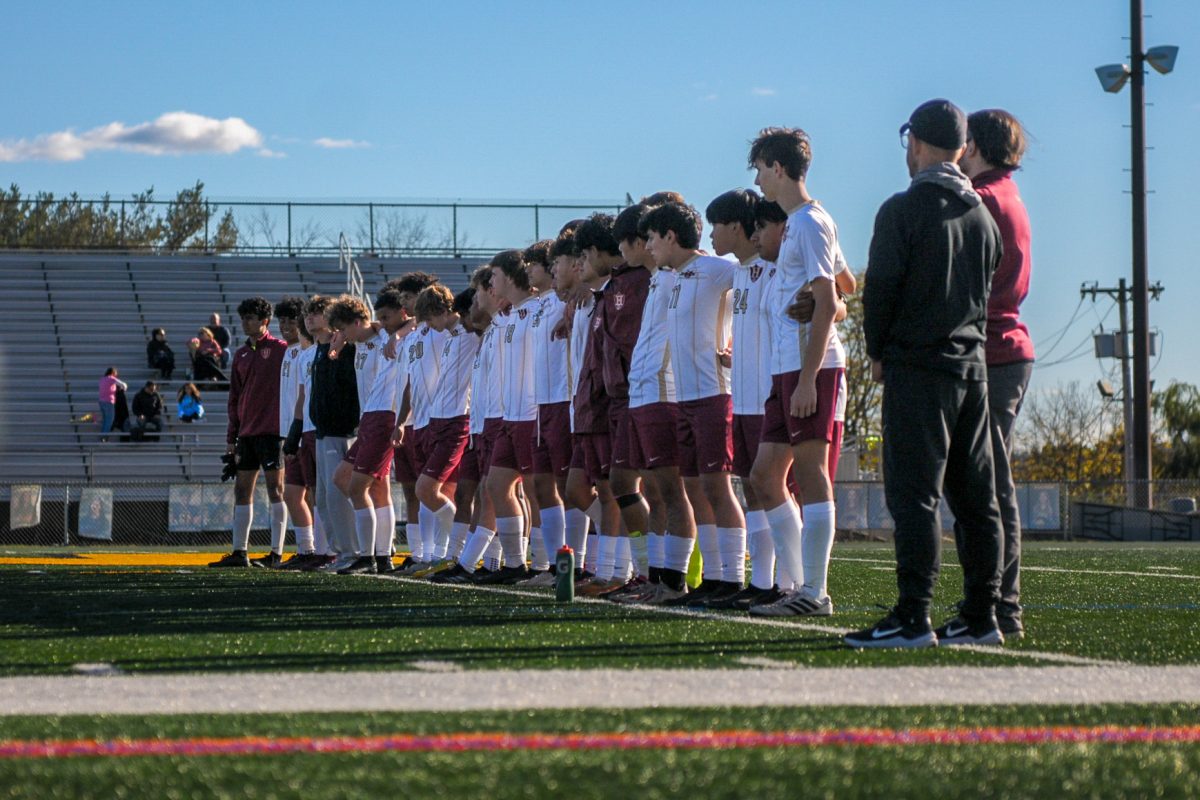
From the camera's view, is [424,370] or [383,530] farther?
[383,530]

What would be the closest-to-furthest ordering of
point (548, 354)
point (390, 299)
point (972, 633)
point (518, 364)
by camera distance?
point (972, 633), point (548, 354), point (518, 364), point (390, 299)

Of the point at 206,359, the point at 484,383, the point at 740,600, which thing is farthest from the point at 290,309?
the point at 206,359

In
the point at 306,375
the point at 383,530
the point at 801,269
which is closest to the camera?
the point at 801,269

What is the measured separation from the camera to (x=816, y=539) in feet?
21.4

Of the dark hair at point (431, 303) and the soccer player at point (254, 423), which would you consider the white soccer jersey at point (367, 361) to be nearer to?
the dark hair at point (431, 303)

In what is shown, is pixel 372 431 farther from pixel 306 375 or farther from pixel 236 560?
pixel 236 560

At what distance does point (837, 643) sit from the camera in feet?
18.0

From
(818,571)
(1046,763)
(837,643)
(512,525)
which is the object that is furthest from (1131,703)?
(512,525)

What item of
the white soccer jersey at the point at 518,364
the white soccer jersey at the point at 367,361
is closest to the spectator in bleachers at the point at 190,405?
the white soccer jersey at the point at 367,361

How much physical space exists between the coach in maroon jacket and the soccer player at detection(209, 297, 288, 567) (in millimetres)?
7965

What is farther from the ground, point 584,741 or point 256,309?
point 256,309

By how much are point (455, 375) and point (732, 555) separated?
12.8ft

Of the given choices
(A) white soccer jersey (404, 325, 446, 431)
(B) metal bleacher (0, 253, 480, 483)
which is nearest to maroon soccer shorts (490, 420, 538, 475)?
(A) white soccer jersey (404, 325, 446, 431)

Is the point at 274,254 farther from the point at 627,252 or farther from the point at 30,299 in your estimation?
the point at 627,252
